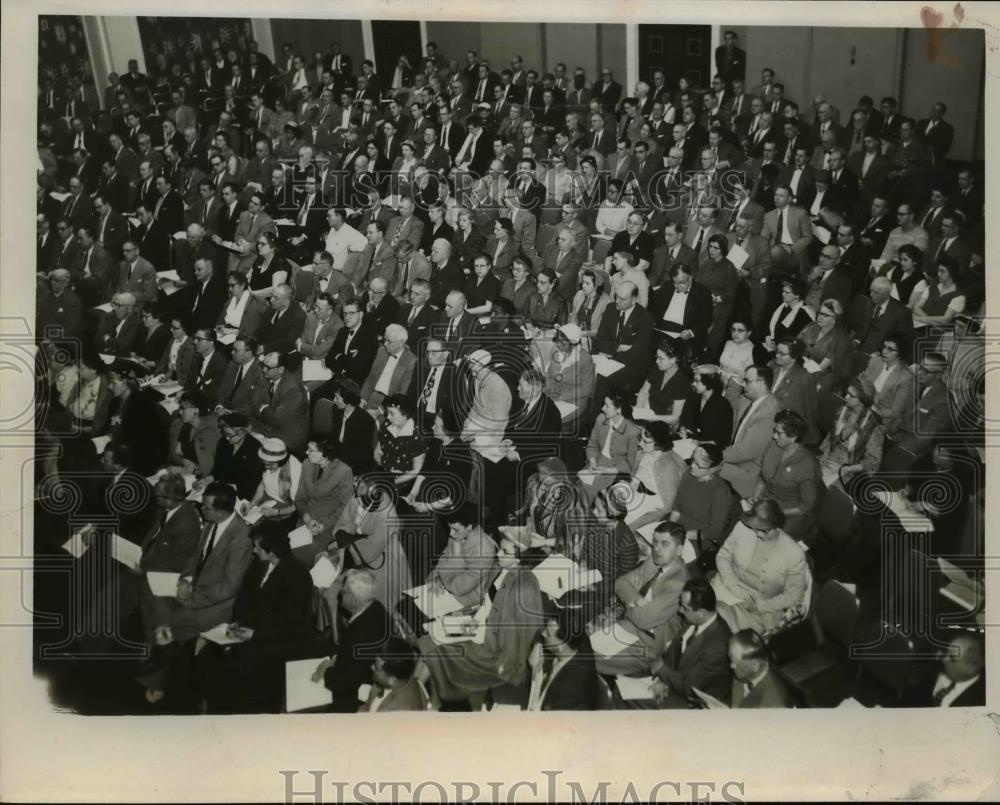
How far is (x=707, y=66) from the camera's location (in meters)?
6.33

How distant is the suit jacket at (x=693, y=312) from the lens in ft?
20.5

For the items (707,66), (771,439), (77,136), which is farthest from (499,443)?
(77,136)

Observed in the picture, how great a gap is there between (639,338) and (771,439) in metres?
0.94

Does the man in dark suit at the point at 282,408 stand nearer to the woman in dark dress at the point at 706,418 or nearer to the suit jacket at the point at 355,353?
the suit jacket at the point at 355,353

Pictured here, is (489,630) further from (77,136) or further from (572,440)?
(77,136)

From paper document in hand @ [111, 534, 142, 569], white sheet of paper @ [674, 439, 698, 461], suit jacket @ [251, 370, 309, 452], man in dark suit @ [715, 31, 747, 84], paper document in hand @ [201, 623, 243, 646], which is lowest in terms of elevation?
paper document in hand @ [201, 623, 243, 646]

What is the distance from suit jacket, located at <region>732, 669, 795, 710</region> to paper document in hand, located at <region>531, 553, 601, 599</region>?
1.00 meters

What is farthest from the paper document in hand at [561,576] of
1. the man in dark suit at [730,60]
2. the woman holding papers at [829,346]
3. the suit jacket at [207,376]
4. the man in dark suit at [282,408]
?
the man in dark suit at [730,60]

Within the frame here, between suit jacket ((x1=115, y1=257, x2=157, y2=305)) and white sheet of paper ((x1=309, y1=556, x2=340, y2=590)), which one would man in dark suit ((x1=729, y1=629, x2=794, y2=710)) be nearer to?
white sheet of paper ((x1=309, y1=556, x2=340, y2=590))

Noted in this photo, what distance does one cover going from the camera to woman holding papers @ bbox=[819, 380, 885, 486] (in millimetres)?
6199

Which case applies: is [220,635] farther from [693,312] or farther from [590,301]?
[693,312]

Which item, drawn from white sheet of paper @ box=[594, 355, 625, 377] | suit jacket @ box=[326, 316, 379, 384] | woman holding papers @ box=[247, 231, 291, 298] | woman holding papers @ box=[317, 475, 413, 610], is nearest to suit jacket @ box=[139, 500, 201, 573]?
woman holding papers @ box=[317, 475, 413, 610]

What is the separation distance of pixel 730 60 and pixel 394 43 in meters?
1.95

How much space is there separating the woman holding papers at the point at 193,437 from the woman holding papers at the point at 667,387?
2.44 meters
